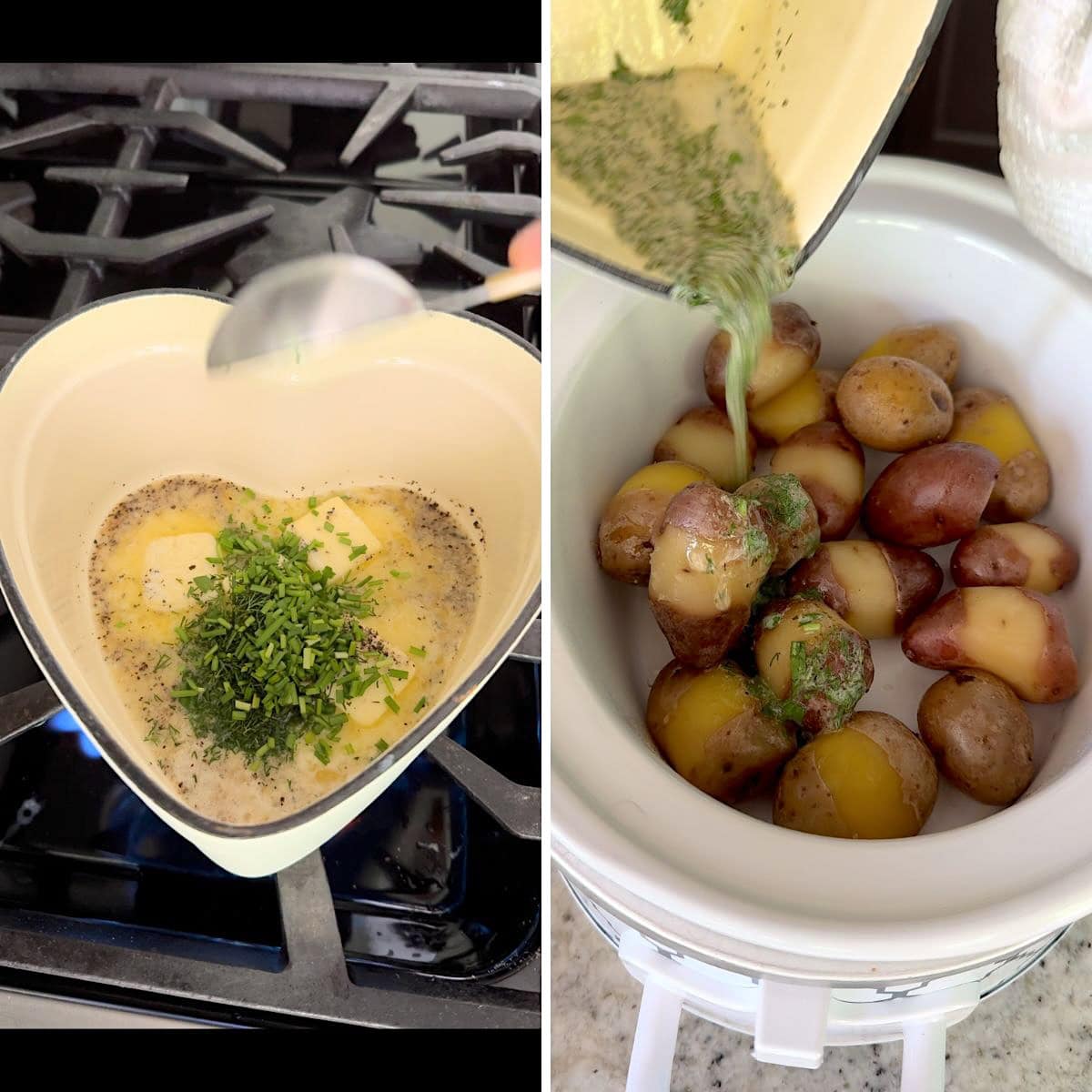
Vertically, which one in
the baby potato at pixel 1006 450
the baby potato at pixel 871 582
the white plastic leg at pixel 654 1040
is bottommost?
the white plastic leg at pixel 654 1040

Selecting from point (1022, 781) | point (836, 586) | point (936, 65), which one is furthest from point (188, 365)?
point (936, 65)

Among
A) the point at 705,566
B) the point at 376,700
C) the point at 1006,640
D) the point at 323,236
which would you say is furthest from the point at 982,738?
the point at 323,236

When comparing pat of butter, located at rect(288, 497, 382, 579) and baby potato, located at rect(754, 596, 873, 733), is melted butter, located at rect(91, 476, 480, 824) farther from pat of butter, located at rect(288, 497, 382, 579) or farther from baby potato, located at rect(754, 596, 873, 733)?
baby potato, located at rect(754, 596, 873, 733)

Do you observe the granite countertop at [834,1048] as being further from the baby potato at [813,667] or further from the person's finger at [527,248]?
the person's finger at [527,248]

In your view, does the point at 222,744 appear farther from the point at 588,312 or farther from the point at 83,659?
the point at 588,312

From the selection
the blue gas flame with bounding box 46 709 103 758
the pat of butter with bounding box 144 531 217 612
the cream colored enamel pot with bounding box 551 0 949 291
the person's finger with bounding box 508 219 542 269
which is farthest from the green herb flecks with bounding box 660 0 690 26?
the blue gas flame with bounding box 46 709 103 758

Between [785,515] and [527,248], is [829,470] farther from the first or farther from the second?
[527,248]

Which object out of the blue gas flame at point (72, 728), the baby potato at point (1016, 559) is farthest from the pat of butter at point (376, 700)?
the baby potato at point (1016, 559)
